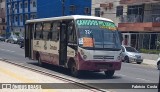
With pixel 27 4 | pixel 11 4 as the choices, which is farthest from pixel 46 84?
pixel 11 4

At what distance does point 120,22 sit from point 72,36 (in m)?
31.4

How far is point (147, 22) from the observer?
137 feet

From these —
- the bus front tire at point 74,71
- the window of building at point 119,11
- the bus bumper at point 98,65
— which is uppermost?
the window of building at point 119,11

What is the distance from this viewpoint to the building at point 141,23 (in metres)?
41.3

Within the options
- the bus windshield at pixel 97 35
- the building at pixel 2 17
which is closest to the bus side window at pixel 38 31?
the bus windshield at pixel 97 35

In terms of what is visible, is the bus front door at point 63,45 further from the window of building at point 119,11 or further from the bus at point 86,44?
the window of building at point 119,11

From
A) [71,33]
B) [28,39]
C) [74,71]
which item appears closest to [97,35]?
[71,33]

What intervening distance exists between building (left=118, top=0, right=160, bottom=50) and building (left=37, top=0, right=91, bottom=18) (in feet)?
67.7

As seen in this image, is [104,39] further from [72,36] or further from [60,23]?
[60,23]

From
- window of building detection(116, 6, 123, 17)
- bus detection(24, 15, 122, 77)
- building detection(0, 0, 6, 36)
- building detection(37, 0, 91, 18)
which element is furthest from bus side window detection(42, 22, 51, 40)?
building detection(0, 0, 6, 36)

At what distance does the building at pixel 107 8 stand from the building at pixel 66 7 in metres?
11.3

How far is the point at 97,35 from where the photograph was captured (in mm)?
16891

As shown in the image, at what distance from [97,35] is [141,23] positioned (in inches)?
1037

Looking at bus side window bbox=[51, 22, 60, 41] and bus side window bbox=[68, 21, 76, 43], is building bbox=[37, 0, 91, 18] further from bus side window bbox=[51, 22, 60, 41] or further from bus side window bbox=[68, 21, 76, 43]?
bus side window bbox=[68, 21, 76, 43]
